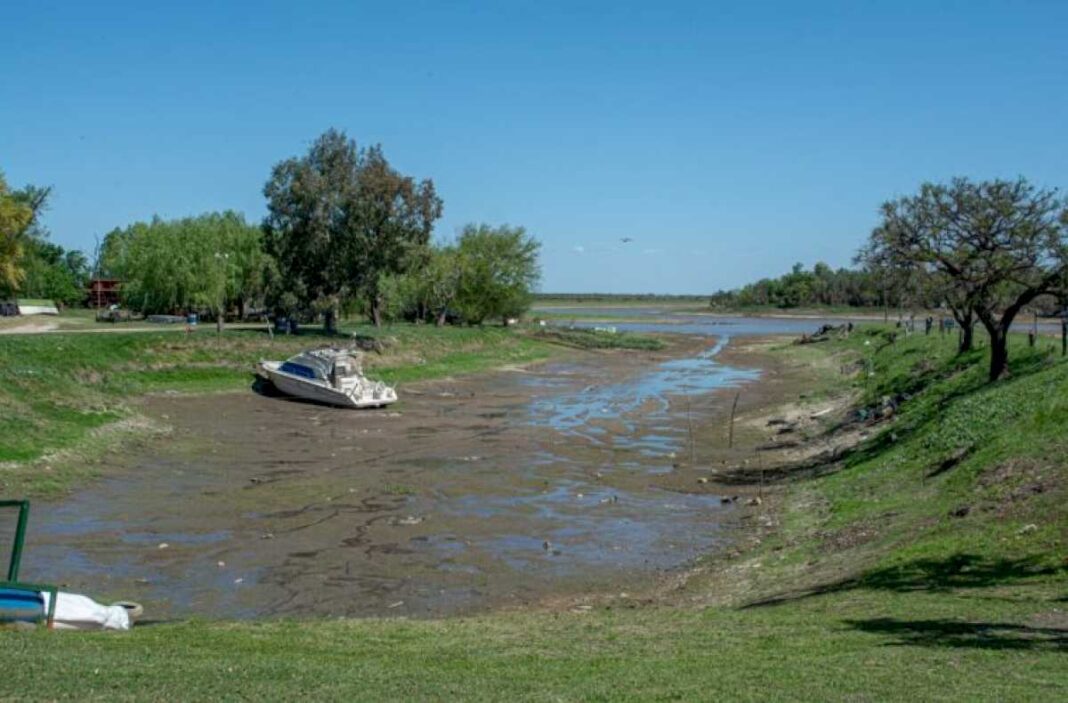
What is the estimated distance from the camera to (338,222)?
2314 inches

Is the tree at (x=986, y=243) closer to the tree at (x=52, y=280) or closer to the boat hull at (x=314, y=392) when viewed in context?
the boat hull at (x=314, y=392)

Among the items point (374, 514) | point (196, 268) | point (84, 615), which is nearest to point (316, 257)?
point (196, 268)

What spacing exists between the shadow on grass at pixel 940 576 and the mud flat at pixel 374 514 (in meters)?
3.67

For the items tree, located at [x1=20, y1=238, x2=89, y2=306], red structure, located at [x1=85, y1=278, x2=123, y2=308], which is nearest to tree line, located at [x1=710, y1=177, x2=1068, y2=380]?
tree, located at [x1=20, y1=238, x2=89, y2=306]

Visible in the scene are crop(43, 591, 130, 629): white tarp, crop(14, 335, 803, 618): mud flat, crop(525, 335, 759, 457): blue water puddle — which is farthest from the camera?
crop(525, 335, 759, 457): blue water puddle

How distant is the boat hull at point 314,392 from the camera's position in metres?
41.8

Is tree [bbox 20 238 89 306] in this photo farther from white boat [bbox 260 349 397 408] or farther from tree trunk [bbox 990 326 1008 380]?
tree trunk [bbox 990 326 1008 380]

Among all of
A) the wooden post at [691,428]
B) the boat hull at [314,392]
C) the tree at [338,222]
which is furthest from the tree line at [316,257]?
the wooden post at [691,428]

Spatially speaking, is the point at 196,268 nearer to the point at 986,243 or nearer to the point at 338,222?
the point at 338,222

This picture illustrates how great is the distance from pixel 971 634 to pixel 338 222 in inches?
2045

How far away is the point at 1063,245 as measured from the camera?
92.3 ft

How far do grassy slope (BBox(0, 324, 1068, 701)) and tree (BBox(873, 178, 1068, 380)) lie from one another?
33.3 feet

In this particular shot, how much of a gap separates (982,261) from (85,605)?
26929 millimetres

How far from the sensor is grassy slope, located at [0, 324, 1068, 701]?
8.41 metres
